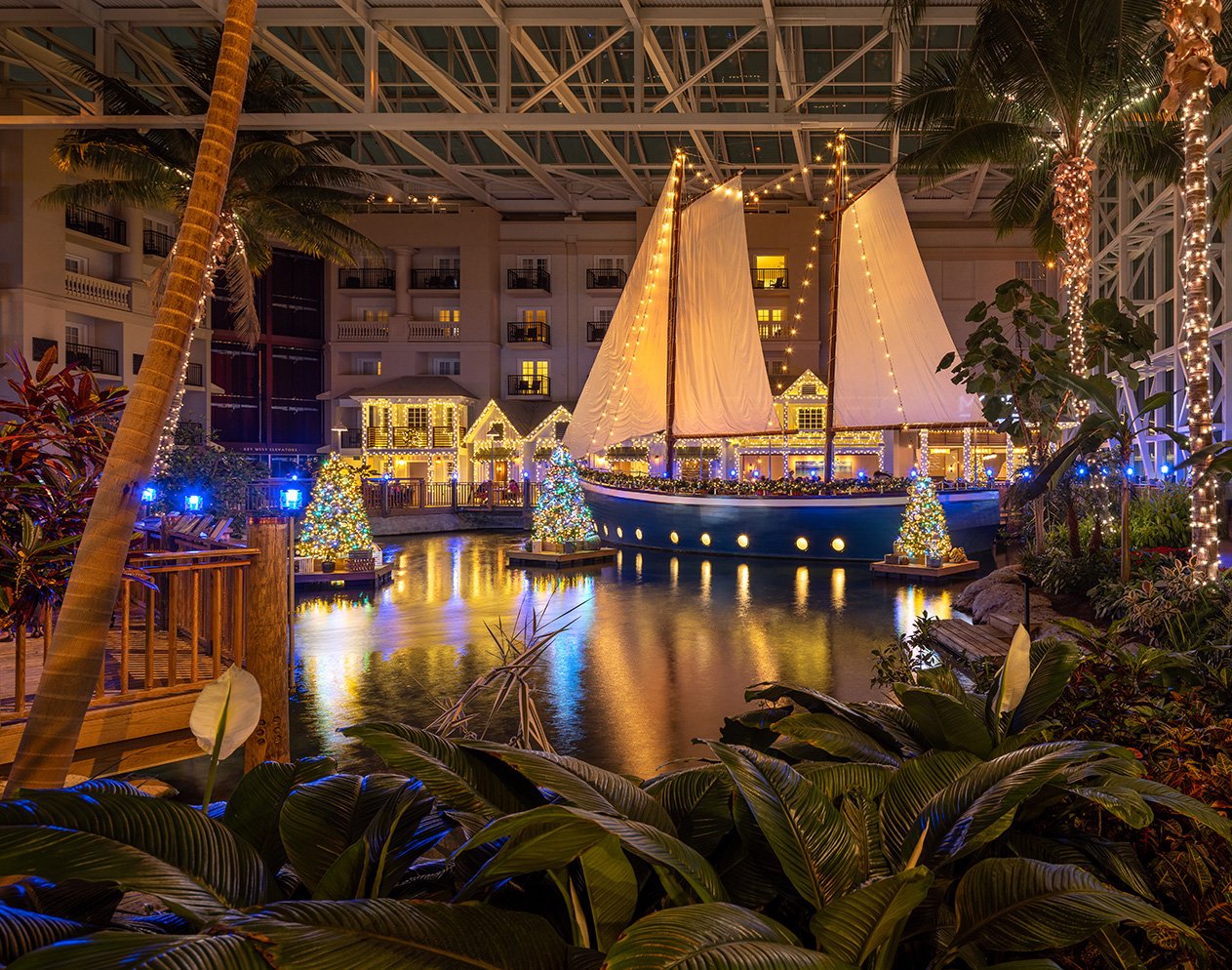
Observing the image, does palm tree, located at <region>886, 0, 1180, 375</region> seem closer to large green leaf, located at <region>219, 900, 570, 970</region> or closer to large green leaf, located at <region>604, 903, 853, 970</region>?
large green leaf, located at <region>604, 903, 853, 970</region>

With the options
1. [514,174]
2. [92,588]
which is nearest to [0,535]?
[92,588]

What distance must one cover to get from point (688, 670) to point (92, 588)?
5.96m

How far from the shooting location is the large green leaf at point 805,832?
1.53 meters

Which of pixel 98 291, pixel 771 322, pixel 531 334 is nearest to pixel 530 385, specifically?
pixel 531 334

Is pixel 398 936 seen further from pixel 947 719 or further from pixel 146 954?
pixel 947 719

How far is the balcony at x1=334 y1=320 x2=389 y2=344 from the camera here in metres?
32.3

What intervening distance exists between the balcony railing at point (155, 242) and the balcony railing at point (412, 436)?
8394 mm

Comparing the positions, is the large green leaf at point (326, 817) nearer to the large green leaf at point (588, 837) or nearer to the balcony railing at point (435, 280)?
the large green leaf at point (588, 837)

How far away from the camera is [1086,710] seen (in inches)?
A: 114

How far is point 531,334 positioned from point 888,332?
16.4 metres

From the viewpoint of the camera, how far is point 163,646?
6617 mm

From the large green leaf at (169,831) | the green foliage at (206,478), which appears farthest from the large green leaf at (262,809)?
the green foliage at (206,478)

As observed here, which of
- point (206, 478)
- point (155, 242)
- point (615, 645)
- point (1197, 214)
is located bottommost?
point (615, 645)

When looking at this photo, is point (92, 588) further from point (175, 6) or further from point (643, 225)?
point (643, 225)
